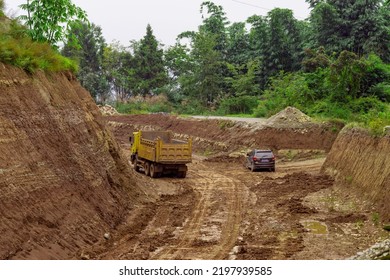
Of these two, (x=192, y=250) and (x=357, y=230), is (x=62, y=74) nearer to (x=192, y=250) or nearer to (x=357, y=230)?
(x=192, y=250)

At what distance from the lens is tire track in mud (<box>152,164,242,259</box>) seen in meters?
16.7

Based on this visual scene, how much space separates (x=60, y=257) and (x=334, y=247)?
8.57 metres

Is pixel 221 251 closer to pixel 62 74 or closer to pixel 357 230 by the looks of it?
pixel 357 230

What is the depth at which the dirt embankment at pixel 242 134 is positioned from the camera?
144 feet

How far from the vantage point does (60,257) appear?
15180 mm

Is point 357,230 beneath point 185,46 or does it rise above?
beneath

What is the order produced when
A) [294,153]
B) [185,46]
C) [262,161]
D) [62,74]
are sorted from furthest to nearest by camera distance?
[185,46]
[294,153]
[262,161]
[62,74]

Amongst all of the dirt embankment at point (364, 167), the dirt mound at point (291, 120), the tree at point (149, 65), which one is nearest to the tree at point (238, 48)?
the tree at point (149, 65)

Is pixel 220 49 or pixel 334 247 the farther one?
pixel 220 49

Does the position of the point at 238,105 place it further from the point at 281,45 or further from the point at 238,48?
the point at 238,48

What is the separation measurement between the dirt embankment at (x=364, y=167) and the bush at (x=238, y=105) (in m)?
35.9

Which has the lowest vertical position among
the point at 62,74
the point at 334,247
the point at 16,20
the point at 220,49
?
the point at 334,247

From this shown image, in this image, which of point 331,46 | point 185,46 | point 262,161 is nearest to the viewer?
point 262,161

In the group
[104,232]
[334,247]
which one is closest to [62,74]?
[104,232]
